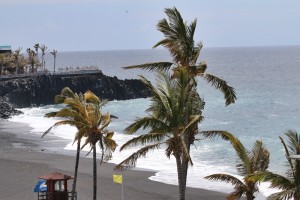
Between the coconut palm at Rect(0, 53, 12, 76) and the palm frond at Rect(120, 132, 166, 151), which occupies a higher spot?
the coconut palm at Rect(0, 53, 12, 76)

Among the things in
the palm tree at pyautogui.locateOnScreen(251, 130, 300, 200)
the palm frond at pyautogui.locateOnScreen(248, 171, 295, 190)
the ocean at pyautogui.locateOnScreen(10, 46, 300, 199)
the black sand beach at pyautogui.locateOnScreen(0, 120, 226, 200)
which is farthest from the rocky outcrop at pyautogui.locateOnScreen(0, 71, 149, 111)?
the palm frond at pyautogui.locateOnScreen(248, 171, 295, 190)

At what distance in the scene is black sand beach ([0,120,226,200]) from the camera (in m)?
41.9

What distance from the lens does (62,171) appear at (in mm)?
50281

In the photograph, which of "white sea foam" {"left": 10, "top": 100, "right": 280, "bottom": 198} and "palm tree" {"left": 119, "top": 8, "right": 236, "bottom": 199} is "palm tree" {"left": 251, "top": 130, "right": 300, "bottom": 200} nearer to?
"palm tree" {"left": 119, "top": 8, "right": 236, "bottom": 199}

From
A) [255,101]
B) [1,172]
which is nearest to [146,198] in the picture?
[1,172]

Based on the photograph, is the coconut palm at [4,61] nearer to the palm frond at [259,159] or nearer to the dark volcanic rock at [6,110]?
the dark volcanic rock at [6,110]

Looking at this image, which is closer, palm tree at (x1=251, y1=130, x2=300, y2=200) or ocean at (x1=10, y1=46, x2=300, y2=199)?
palm tree at (x1=251, y1=130, x2=300, y2=200)

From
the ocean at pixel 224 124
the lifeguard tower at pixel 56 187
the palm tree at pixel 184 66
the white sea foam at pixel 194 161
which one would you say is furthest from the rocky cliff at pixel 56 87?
the palm tree at pixel 184 66

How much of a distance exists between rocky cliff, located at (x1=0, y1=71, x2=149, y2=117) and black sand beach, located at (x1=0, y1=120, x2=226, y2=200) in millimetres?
39349

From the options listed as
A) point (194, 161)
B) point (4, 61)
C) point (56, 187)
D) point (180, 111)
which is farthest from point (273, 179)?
point (4, 61)

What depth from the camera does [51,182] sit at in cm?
2892

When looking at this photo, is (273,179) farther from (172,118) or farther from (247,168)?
(172,118)

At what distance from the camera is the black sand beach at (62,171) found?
4188 cm

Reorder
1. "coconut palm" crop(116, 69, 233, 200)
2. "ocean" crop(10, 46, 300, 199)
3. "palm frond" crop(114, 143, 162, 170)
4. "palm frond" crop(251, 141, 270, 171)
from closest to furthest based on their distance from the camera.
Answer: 1. "palm frond" crop(114, 143, 162, 170)
2. "coconut palm" crop(116, 69, 233, 200)
3. "palm frond" crop(251, 141, 270, 171)
4. "ocean" crop(10, 46, 300, 199)
